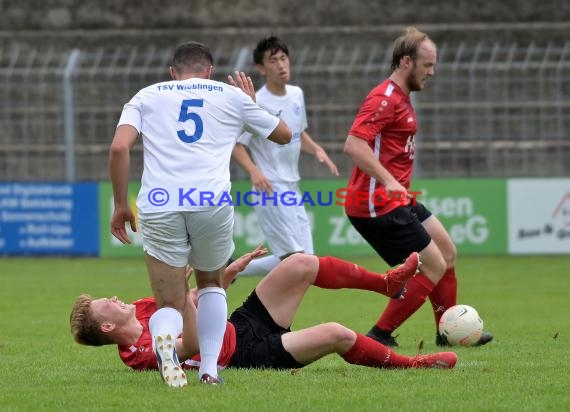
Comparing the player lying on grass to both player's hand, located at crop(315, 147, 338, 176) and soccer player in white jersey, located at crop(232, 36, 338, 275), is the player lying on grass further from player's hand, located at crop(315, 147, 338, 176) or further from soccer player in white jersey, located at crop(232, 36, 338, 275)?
soccer player in white jersey, located at crop(232, 36, 338, 275)

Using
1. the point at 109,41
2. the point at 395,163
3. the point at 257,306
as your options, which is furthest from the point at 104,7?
the point at 257,306

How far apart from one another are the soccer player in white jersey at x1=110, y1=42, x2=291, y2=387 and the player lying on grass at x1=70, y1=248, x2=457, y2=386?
1.24 ft

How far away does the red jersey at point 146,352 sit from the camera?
7559mm

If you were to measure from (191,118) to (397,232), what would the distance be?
259 centimetres

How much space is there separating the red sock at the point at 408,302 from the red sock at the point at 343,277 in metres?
1.54

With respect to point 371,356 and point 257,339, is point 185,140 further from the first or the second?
point 371,356

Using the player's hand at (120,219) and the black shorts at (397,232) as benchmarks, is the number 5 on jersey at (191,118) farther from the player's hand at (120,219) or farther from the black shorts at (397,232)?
the black shorts at (397,232)

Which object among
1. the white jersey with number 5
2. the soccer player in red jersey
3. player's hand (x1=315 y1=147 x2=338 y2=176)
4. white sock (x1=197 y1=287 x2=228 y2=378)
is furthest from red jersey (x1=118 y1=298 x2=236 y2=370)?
Answer: player's hand (x1=315 y1=147 x2=338 y2=176)

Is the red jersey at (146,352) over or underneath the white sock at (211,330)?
underneath

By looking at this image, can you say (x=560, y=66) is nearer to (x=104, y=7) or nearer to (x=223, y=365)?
(x=104, y=7)

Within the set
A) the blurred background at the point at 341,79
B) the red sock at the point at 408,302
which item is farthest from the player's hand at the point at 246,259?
the blurred background at the point at 341,79

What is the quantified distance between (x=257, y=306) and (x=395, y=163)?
2.14 m

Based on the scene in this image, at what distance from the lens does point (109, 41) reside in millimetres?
23922

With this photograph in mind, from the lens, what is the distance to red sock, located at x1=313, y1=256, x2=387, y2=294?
759 cm
